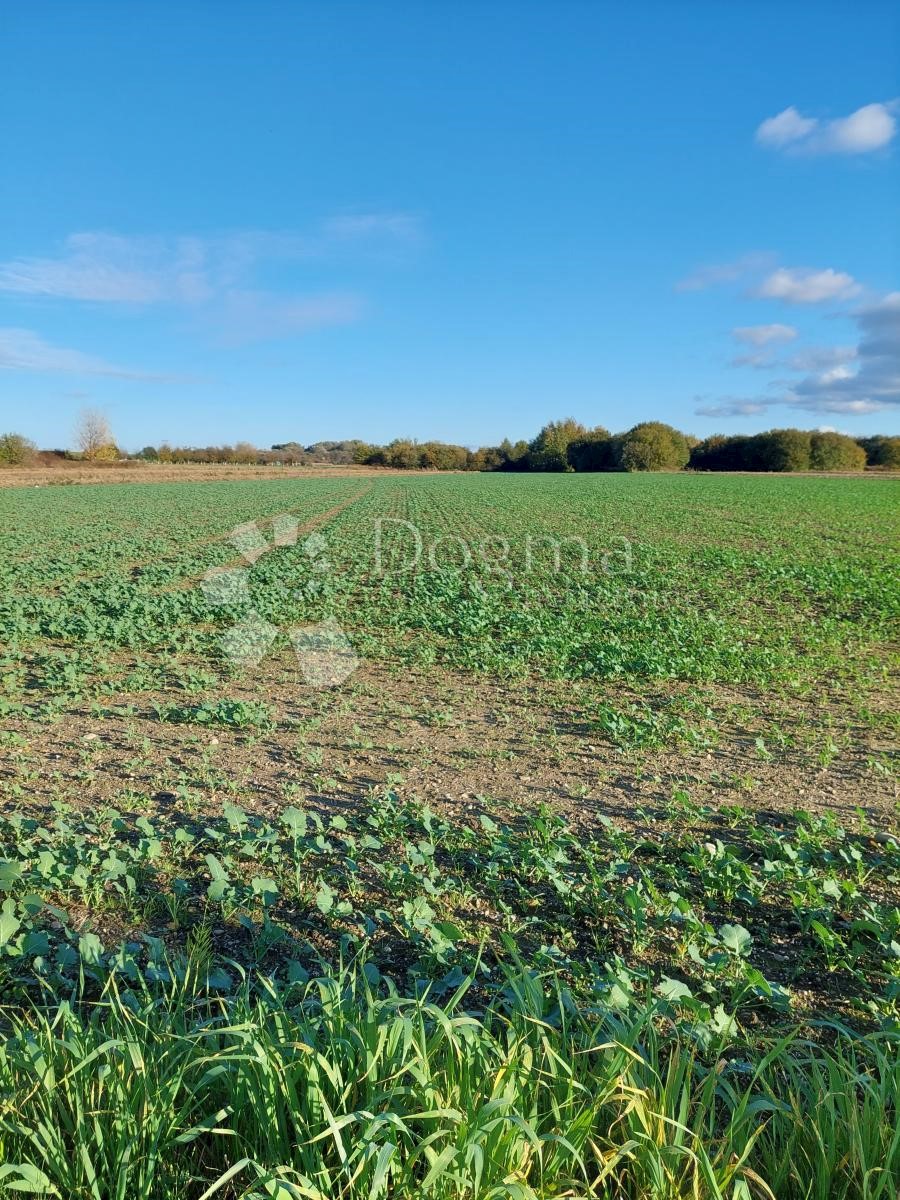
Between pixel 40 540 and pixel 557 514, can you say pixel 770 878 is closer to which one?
pixel 40 540

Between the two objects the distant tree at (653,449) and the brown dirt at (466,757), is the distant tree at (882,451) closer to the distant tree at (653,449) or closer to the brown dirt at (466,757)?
the distant tree at (653,449)

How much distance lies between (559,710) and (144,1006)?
556 centimetres

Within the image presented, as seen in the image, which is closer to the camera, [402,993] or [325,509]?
[402,993]

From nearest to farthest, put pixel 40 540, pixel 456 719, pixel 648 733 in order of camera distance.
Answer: pixel 648 733 < pixel 456 719 < pixel 40 540

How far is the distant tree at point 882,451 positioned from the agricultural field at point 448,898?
356ft

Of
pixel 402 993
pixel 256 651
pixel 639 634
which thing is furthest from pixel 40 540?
pixel 402 993

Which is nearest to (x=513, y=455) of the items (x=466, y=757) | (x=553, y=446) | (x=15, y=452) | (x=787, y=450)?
(x=553, y=446)

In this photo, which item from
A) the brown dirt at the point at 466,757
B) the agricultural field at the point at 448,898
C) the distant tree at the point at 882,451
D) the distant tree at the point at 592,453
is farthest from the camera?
the distant tree at the point at 592,453

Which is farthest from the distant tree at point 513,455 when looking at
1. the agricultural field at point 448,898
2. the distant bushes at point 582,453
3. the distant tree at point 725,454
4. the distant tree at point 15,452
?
the agricultural field at point 448,898

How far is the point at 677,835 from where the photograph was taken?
5.00 m

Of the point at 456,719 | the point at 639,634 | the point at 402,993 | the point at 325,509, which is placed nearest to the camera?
the point at 402,993

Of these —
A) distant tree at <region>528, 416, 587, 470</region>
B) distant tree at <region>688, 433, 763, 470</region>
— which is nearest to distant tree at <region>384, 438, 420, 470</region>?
distant tree at <region>528, 416, 587, 470</region>

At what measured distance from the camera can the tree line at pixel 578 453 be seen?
101 m

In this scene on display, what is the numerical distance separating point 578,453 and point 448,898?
118438 mm
